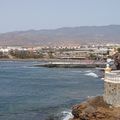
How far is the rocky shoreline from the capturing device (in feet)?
88.7

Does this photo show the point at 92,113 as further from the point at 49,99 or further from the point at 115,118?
the point at 49,99

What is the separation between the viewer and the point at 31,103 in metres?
46.7

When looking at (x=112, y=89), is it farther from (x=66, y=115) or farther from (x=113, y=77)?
(x=66, y=115)

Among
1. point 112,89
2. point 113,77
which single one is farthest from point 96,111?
point 113,77

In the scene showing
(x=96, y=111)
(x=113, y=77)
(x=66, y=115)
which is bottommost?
(x=66, y=115)

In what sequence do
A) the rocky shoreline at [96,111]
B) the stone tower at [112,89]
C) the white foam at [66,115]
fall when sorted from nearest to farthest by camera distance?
1. the rocky shoreline at [96,111]
2. the stone tower at [112,89]
3. the white foam at [66,115]

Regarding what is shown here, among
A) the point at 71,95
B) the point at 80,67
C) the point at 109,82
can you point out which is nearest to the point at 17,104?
the point at 71,95

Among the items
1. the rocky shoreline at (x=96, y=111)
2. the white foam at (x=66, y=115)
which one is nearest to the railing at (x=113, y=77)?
the rocky shoreline at (x=96, y=111)

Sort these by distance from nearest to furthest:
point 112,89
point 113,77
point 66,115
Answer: point 112,89 → point 113,77 → point 66,115

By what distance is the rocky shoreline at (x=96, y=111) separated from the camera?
27.0m

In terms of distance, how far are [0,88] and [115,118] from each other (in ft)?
134

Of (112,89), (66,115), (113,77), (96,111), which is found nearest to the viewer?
(96,111)

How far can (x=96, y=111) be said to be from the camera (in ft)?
91.7

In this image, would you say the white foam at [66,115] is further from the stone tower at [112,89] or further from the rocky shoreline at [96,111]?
the stone tower at [112,89]
